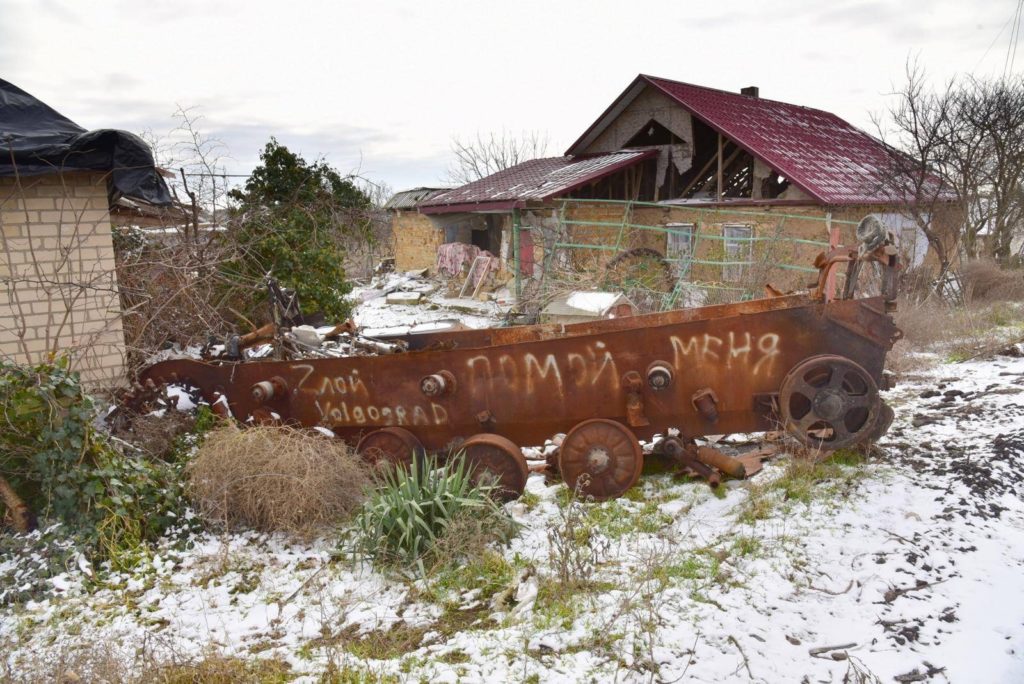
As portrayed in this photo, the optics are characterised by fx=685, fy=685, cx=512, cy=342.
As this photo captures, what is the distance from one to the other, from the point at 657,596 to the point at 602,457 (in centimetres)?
125

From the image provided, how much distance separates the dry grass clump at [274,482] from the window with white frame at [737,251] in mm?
9182

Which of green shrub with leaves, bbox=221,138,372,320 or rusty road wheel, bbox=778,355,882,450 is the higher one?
green shrub with leaves, bbox=221,138,372,320

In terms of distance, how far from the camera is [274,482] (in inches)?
178

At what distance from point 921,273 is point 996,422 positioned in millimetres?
7892

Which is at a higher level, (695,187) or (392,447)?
(695,187)

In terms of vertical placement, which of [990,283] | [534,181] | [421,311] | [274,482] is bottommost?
[274,482]

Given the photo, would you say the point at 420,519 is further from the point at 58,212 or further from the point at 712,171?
the point at 712,171

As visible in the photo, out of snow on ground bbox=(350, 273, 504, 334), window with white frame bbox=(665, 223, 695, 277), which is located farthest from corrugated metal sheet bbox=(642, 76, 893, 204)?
snow on ground bbox=(350, 273, 504, 334)

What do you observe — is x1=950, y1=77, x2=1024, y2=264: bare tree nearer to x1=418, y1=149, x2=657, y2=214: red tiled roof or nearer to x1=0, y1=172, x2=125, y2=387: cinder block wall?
x1=418, y1=149, x2=657, y2=214: red tiled roof

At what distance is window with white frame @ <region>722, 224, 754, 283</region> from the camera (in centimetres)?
1255

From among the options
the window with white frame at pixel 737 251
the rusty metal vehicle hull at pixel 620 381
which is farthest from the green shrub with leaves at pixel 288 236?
the window with white frame at pixel 737 251

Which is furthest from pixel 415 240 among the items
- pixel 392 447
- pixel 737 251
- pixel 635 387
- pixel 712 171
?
pixel 635 387

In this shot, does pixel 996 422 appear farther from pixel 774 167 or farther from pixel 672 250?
pixel 672 250

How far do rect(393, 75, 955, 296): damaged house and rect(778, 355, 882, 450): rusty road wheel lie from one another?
25.7 ft
